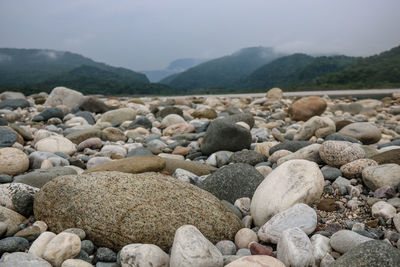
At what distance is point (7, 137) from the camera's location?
7176 mm

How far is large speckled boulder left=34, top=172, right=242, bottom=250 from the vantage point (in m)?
3.29

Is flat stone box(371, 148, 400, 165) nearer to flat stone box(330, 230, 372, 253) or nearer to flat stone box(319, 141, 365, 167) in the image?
flat stone box(319, 141, 365, 167)

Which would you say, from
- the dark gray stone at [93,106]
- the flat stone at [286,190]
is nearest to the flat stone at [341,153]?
the flat stone at [286,190]

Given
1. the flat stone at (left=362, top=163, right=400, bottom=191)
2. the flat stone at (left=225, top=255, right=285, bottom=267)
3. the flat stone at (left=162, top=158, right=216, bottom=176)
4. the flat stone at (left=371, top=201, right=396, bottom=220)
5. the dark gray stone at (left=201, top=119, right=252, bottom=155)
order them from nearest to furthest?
the flat stone at (left=225, top=255, right=285, bottom=267) → the flat stone at (left=371, top=201, right=396, bottom=220) → the flat stone at (left=362, top=163, right=400, bottom=191) → the flat stone at (left=162, top=158, right=216, bottom=176) → the dark gray stone at (left=201, top=119, right=252, bottom=155)

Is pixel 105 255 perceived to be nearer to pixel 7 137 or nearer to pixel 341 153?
pixel 341 153

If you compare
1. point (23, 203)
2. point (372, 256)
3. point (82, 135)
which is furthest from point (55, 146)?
point (372, 256)

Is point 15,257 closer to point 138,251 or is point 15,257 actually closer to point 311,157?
point 138,251

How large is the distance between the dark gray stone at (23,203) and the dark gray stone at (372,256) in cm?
330

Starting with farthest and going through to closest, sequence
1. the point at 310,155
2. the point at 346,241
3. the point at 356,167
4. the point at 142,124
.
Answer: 1. the point at 142,124
2. the point at 310,155
3. the point at 356,167
4. the point at 346,241

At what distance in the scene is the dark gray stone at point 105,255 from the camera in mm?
3125

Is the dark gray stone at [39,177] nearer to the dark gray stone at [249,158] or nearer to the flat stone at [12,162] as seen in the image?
the flat stone at [12,162]

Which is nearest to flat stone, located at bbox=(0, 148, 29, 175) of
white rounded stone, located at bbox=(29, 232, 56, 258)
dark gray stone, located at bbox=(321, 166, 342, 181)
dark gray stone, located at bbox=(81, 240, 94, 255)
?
white rounded stone, located at bbox=(29, 232, 56, 258)

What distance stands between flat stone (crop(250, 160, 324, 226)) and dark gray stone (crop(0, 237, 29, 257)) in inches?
95.6

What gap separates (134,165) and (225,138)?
8.42 ft
